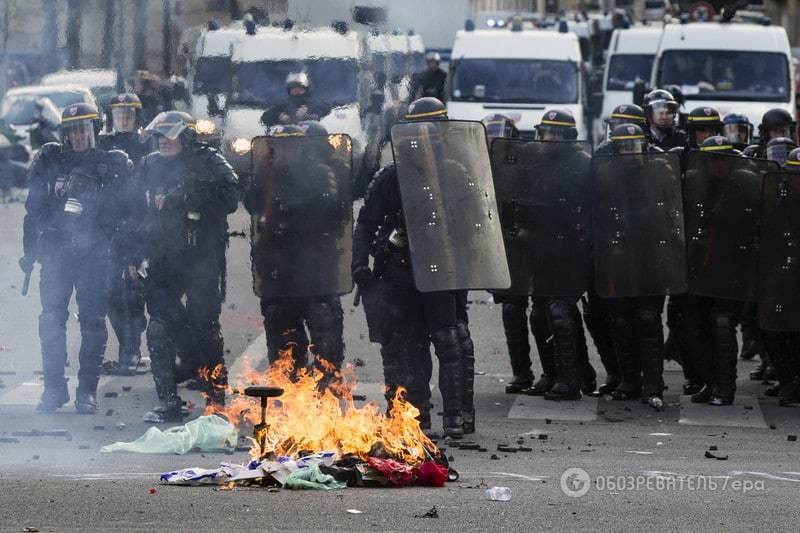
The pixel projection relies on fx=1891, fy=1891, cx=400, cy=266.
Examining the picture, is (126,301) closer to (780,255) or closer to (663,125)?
(663,125)

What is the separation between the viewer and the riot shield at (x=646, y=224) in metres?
11.6

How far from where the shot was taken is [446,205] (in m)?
10.2

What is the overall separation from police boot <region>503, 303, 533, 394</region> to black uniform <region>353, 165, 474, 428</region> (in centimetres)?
186

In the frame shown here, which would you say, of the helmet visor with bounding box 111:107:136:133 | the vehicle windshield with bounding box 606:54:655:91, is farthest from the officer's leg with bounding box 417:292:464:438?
the vehicle windshield with bounding box 606:54:655:91

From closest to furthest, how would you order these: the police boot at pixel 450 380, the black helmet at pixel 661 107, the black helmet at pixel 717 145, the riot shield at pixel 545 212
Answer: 1. the police boot at pixel 450 380
2. the riot shield at pixel 545 212
3. the black helmet at pixel 717 145
4. the black helmet at pixel 661 107

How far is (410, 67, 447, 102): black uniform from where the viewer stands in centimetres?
1739

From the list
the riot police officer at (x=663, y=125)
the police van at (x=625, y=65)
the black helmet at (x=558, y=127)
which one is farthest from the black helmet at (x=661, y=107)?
the police van at (x=625, y=65)

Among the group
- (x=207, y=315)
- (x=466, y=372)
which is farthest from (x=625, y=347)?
(x=207, y=315)

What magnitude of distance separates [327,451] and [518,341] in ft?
12.2

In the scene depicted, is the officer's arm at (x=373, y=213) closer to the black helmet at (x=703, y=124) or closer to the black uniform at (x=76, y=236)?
the black uniform at (x=76, y=236)

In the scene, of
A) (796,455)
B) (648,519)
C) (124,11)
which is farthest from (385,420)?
(124,11)

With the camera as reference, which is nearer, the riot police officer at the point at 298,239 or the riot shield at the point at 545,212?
the riot police officer at the point at 298,239

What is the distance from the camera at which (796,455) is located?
999 centimetres

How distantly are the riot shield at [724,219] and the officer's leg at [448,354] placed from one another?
2.20m
